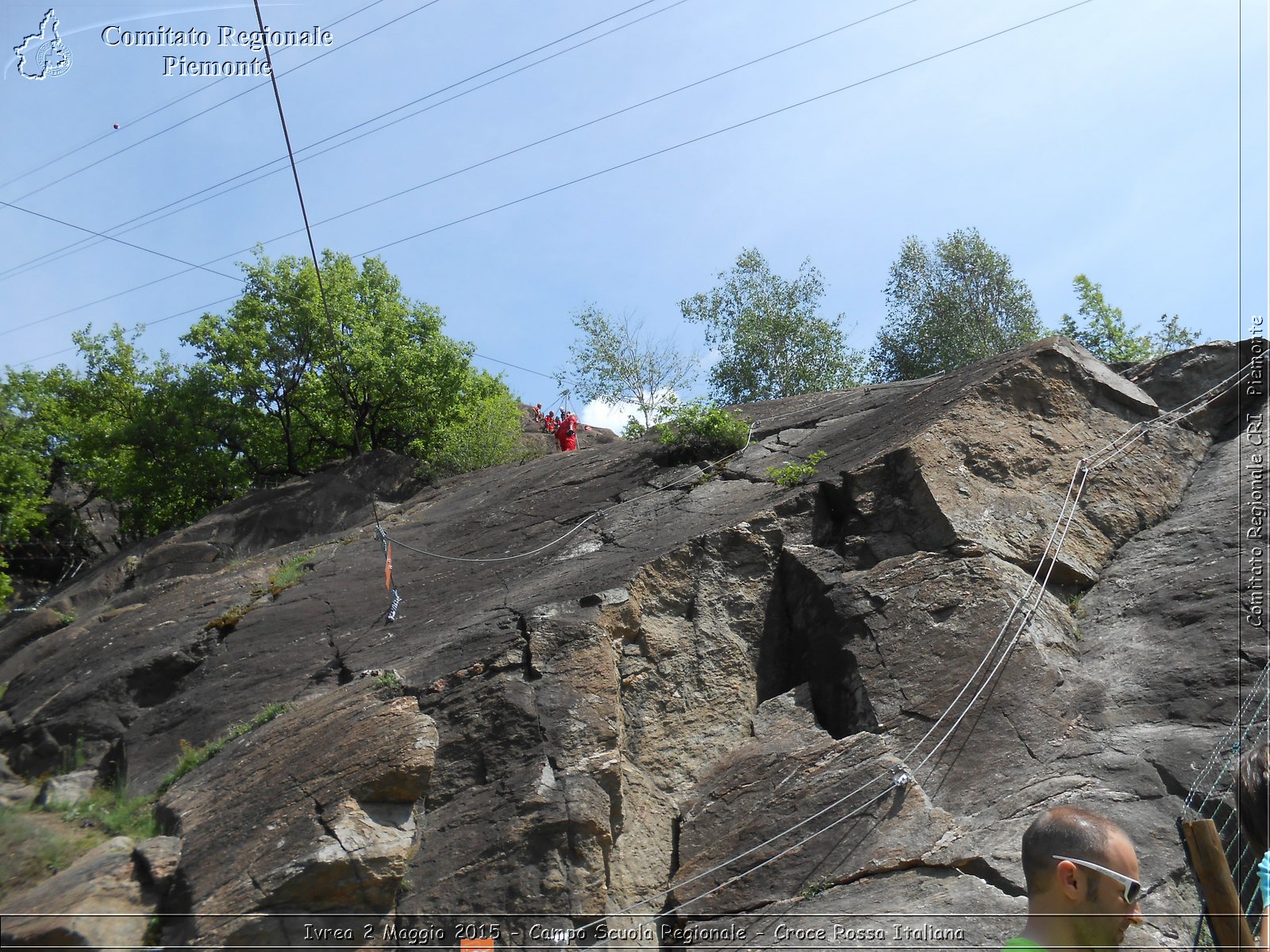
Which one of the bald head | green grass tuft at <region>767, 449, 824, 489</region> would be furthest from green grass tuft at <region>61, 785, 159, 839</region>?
the bald head

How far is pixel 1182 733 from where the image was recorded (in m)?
7.87

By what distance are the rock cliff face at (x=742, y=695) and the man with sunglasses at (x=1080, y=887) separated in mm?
3663

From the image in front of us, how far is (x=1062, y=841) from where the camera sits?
351cm

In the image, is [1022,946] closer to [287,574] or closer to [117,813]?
[117,813]

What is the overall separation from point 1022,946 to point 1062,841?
46 centimetres

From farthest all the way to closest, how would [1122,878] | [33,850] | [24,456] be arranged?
[24,456]
[33,850]
[1122,878]

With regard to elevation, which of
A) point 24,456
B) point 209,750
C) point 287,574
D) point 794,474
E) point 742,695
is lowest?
point 742,695

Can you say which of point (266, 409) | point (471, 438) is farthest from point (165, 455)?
point (471, 438)

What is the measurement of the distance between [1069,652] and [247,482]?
22024 mm

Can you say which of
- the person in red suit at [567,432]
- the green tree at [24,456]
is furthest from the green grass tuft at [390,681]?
the green tree at [24,456]

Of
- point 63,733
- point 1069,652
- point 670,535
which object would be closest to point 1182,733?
point 1069,652

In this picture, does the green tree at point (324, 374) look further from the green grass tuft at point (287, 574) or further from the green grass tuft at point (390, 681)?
the green grass tuft at point (390, 681)

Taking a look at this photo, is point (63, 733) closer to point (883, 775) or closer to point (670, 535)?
point (670, 535)

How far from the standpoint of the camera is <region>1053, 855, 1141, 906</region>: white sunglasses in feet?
11.1
